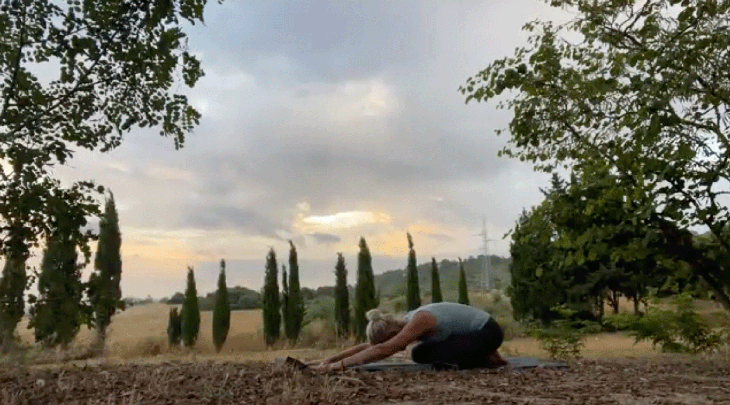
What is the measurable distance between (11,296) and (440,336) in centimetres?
387

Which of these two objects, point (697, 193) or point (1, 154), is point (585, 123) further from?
point (1, 154)

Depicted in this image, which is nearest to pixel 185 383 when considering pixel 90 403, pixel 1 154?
pixel 90 403

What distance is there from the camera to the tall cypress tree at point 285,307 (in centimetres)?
2155

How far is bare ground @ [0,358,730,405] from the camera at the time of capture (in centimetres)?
475

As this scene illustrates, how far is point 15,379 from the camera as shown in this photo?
20.0ft

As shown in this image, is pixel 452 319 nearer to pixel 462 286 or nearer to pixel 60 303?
pixel 60 303

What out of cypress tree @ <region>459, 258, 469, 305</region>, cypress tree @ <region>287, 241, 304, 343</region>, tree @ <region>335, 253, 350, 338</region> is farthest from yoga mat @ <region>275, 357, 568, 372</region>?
cypress tree @ <region>459, 258, 469, 305</region>

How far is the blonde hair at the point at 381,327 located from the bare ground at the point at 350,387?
0.54m

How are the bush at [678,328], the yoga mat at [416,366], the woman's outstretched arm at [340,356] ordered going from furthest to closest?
the bush at [678,328]
the woman's outstretched arm at [340,356]
the yoga mat at [416,366]

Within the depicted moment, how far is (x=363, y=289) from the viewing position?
2175 cm

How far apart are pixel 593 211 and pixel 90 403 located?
7130 millimetres

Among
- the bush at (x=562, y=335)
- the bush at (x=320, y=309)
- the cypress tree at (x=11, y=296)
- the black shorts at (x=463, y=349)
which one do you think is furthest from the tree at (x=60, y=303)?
the bush at (x=320, y=309)

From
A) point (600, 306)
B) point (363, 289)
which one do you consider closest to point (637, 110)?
point (363, 289)

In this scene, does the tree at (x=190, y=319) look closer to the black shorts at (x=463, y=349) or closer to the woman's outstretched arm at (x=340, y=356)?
the woman's outstretched arm at (x=340, y=356)
